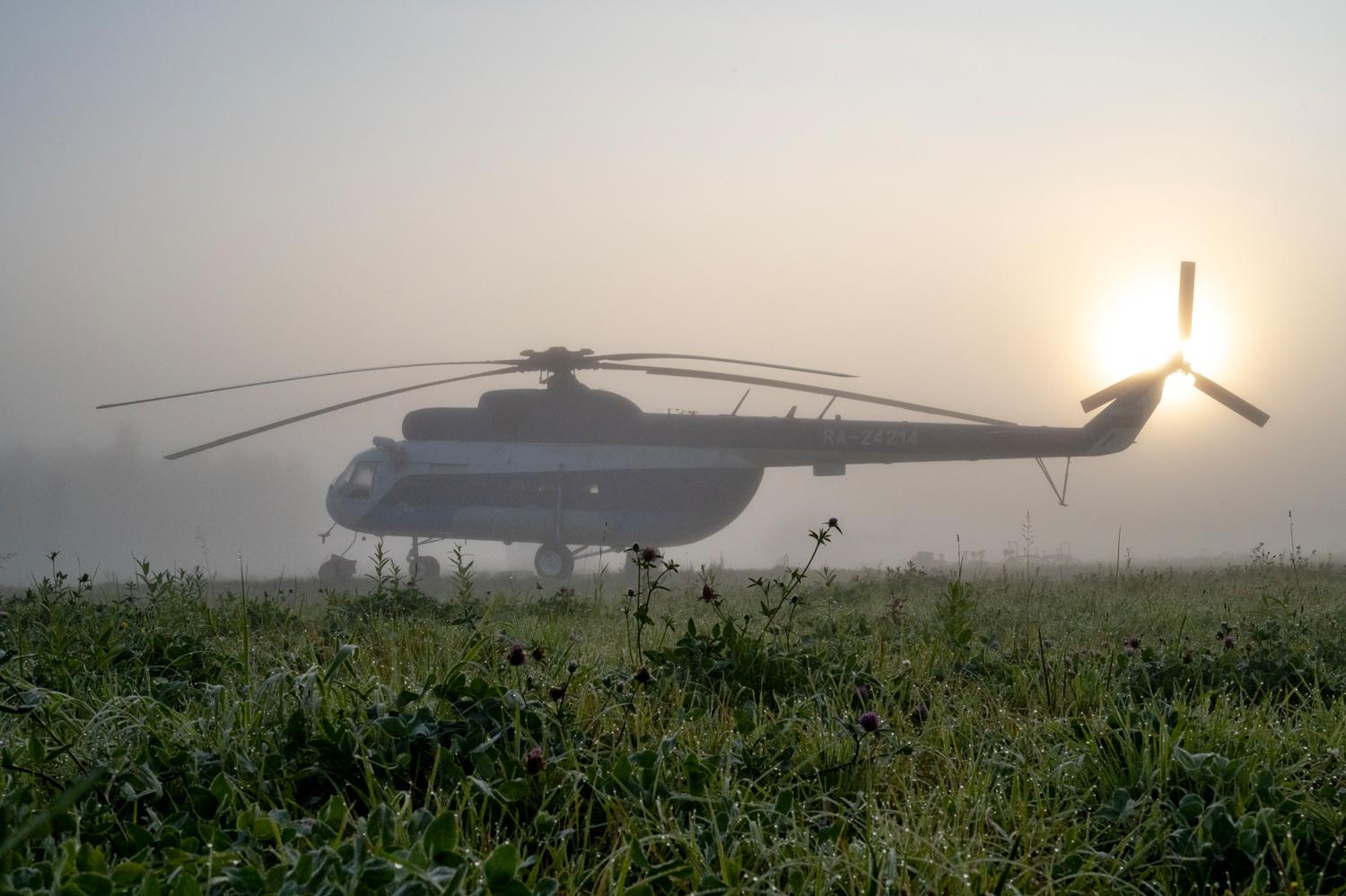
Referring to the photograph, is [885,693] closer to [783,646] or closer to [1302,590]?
[783,646]

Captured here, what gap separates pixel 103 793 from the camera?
75.8 inches

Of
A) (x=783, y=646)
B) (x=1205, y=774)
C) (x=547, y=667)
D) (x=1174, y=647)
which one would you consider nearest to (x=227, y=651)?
(x=547, y=667)

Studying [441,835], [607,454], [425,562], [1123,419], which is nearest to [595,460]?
[607,454]

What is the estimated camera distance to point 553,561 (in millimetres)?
16641

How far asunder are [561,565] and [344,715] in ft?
47.7

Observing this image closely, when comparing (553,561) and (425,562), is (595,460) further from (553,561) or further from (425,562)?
(425,562)

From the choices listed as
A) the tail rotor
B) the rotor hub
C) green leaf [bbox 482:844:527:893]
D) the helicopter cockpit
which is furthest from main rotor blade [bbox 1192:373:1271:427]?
green leaf [bbox 482:844:527:893]

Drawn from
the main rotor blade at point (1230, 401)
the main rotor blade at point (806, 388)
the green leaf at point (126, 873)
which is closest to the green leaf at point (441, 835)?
the green leaf at point (126, 873)

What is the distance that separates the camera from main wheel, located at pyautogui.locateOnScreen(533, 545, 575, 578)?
54.5 feet

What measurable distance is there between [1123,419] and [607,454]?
851 centimetres

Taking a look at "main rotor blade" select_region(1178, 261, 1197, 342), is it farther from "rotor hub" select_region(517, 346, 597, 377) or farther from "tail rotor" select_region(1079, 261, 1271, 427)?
"rotor hub" select_region(517, 346, 597, 377)

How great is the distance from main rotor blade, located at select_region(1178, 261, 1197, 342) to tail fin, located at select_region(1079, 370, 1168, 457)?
3.73ft

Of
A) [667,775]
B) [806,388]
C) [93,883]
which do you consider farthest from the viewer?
[806,388]

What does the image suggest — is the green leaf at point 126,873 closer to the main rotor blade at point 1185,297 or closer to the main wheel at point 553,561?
the main wheel at point 553,561
